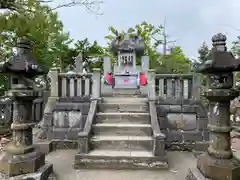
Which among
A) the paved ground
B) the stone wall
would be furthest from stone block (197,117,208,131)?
the paved ground

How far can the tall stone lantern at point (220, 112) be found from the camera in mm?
2656

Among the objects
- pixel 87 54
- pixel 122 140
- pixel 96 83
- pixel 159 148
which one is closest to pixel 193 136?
pixel 159 148

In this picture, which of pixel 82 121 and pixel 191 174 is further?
pixel 82 121

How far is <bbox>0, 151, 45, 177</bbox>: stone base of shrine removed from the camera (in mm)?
3021

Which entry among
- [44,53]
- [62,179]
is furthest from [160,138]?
[44,53]

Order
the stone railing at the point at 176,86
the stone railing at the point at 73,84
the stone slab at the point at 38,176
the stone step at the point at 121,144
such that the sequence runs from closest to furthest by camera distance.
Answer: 1. the stone slab at the point at 38,176
2. the stone step at the point at 121,144
3. the stone railing at the point at 176,86
4. the stone railing at the point at 73,84

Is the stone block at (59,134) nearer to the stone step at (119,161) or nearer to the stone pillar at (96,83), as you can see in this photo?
the stone pillar at (96,83)

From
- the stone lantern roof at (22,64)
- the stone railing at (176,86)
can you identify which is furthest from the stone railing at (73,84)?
the stone lantern roof at (22,64)

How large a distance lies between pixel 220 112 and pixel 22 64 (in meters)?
3.18

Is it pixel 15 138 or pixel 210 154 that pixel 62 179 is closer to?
pixel 15 138

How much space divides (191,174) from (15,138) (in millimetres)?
2952

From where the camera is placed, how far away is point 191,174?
3.05 meters

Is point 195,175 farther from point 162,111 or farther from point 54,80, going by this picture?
point 54,80

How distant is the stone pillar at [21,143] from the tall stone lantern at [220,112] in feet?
8.57
